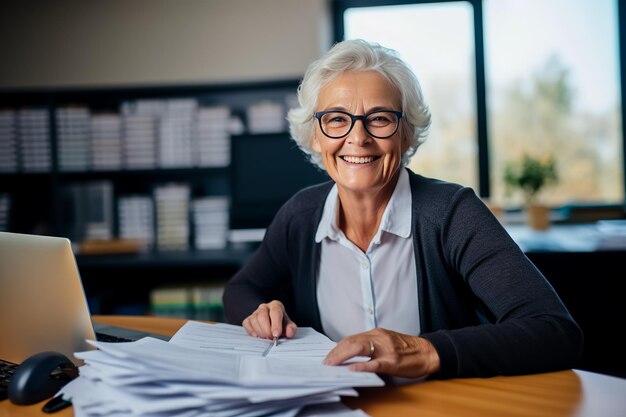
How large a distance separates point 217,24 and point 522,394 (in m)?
3.18

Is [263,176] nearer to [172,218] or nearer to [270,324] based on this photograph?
[172,218]

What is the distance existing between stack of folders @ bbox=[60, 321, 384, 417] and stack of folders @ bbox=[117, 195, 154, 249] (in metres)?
2.59

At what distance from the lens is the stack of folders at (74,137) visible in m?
3.41

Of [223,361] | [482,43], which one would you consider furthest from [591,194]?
[223,361]

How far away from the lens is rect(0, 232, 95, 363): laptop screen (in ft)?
3.18

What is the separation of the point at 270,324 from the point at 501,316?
449 mm

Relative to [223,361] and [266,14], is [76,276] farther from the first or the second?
[266,14]

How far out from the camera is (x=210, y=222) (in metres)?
3.39

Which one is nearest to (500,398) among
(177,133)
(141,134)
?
(177,133)

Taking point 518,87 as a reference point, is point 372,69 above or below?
below

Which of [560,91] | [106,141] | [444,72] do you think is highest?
[444,72]

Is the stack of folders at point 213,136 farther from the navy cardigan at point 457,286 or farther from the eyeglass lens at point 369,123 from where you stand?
the eyeglass lens at point 369,123

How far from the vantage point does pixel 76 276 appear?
97 centimetres

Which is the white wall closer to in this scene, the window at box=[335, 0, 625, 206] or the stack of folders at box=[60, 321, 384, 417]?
the window at box=[335, 0, 625, 206]
